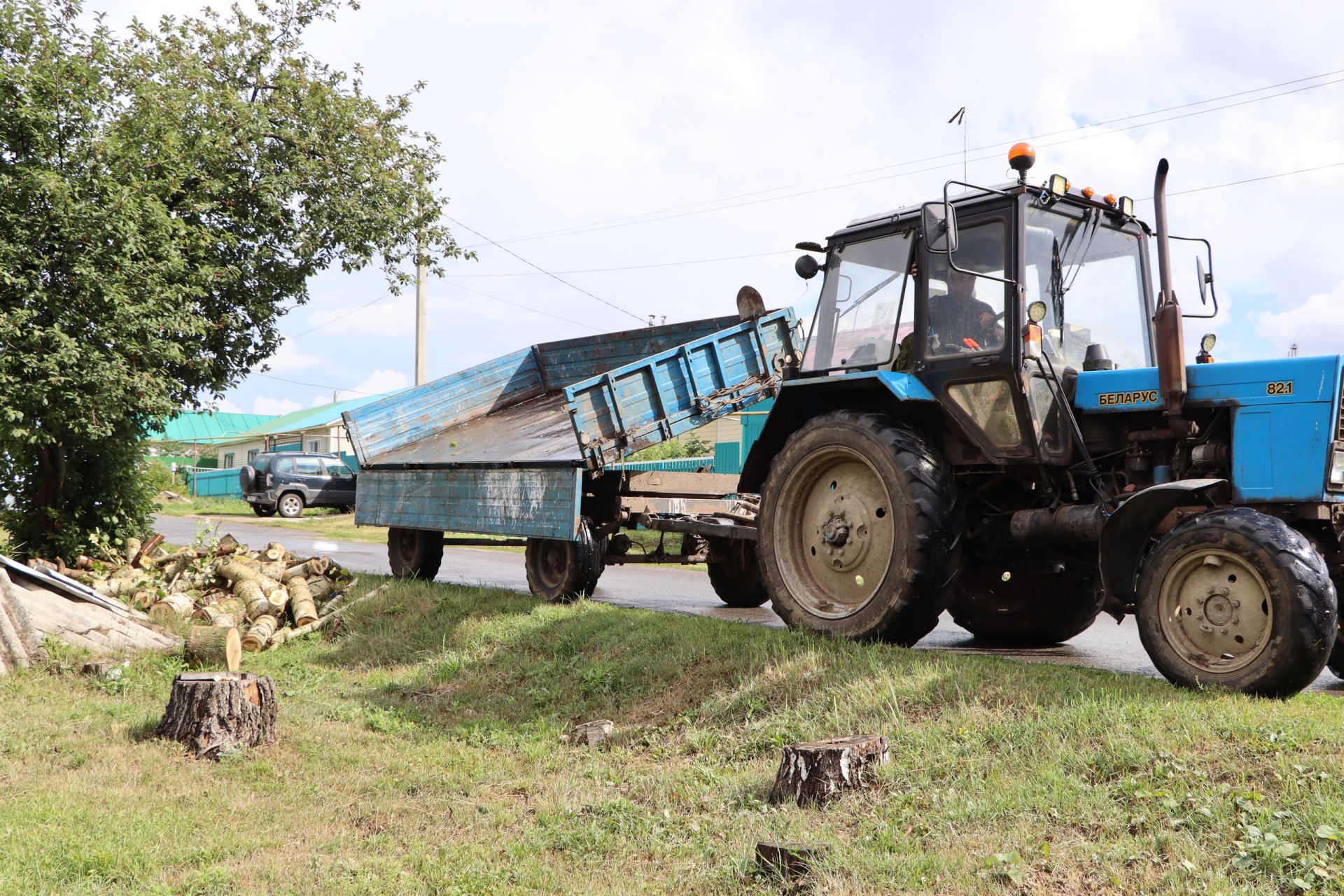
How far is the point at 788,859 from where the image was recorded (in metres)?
4.10

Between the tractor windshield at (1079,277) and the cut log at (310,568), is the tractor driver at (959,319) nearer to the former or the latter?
the tractor windshield at (1079,277)

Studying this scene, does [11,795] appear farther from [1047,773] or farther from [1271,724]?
[1271,724]

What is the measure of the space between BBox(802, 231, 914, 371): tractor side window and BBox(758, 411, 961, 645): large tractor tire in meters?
0.56

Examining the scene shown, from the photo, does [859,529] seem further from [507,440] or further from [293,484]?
[293,484]

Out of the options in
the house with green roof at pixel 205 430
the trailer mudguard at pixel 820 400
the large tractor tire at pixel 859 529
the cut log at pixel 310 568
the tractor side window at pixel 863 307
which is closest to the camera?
the large tractor tire at pixel 859 529

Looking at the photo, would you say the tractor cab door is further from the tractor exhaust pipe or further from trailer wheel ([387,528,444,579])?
trailer wheel ([387,528,444,579])

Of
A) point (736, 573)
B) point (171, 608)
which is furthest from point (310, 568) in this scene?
point (736, 573)

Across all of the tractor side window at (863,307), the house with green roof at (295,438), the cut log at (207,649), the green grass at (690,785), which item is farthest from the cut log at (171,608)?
the house with green roof at (295,438)

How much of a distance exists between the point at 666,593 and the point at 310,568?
161 inches

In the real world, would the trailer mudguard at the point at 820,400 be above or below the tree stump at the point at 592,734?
above

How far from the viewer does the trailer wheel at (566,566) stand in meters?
9.44

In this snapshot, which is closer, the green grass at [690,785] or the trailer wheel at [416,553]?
the green grass at [690,785]

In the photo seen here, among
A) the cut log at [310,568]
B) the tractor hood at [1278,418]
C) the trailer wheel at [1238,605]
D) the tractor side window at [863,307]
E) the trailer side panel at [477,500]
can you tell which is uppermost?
the tractor side window at [863,307]

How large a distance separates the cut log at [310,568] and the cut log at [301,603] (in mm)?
402
